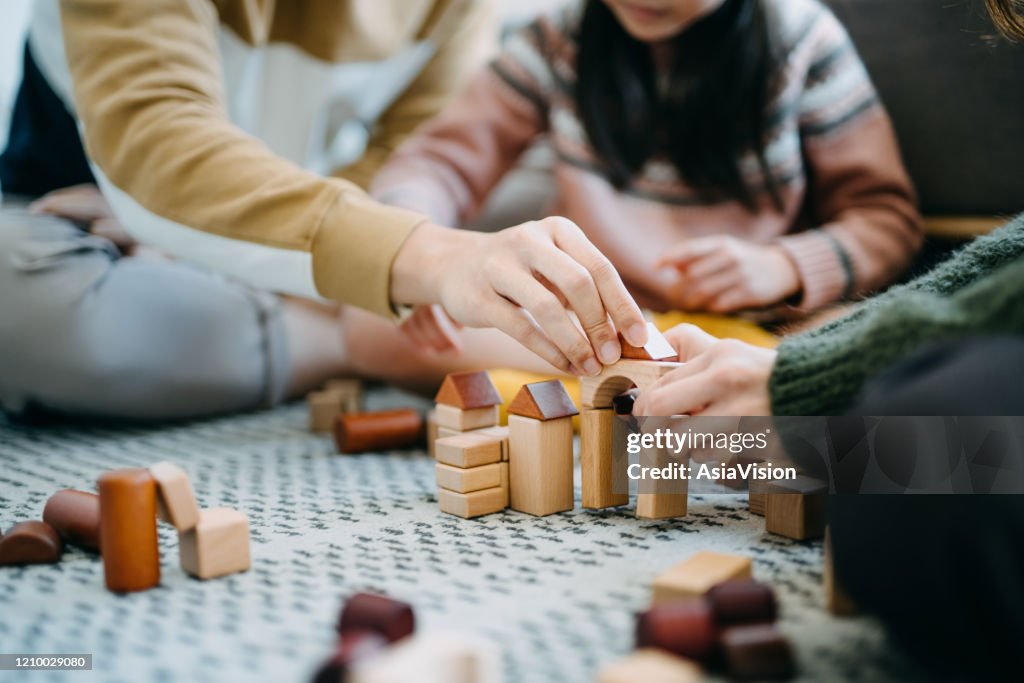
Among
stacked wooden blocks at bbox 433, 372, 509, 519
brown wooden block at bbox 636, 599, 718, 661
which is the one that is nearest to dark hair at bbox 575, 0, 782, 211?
stacked wooden blocks at bbox 433, 372, 509, 519

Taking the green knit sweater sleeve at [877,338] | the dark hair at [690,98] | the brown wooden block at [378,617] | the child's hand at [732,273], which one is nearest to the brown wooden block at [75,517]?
the brown wooden block at [378,617]

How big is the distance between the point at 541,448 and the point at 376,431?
12.0 inches

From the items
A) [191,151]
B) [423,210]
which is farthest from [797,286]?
[191,151]

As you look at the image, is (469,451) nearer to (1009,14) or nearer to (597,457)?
(597,457)

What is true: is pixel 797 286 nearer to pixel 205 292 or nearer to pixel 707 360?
pixel 707 360

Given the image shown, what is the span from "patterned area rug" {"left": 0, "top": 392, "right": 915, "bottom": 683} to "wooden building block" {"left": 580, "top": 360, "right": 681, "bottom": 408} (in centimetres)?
10

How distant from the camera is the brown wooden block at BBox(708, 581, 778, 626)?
499mm

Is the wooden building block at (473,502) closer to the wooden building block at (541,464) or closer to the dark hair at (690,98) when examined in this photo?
the wooden building block at (541,464)

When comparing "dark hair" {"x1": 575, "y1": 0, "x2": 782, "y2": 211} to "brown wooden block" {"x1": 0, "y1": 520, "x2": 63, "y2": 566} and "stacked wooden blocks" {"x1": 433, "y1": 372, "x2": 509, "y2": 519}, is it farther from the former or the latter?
"brown wooden block" {"x1": 0, "y1": 520, "x2": 63, "y2": 566}

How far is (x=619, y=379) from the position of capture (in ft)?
2.41

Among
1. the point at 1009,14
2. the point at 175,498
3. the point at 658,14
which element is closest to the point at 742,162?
the point at 658,14

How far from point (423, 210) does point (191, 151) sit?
1.07 ft

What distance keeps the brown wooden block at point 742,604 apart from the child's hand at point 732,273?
636 millimetres
